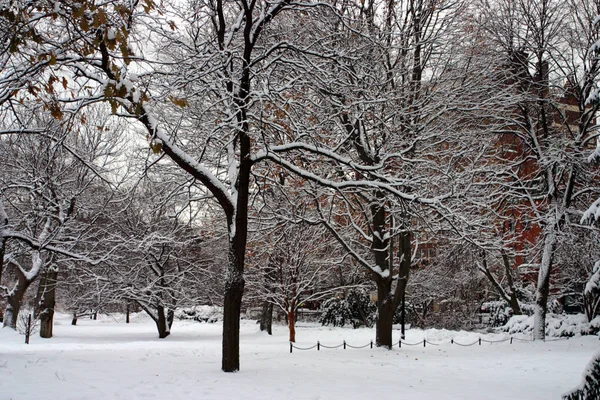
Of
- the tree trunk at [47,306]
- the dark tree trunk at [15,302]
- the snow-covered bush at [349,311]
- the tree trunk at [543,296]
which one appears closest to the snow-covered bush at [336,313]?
the snow-covered bush at [349,311]

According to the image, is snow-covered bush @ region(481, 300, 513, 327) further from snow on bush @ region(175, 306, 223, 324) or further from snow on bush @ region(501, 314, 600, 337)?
snow on bush @ region(175, 306, 223, 324)

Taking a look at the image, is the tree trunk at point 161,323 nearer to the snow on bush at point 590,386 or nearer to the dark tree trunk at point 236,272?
the dark tree trunk at point 236,272

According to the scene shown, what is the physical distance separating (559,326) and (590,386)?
15705 millimetres

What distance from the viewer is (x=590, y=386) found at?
572 centimetres

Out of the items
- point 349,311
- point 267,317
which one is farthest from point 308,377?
point 349,311

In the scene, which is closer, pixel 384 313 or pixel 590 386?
pixel 590 386

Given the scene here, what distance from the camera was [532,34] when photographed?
720 inches

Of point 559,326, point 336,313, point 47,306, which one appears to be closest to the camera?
point 559,326

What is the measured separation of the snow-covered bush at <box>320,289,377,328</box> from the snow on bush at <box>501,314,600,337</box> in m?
9.30

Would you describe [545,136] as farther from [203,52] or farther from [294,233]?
[203,52]

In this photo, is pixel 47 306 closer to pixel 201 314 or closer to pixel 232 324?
pixel 201 314

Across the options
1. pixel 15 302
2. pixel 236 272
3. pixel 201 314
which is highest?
pixel 236 272

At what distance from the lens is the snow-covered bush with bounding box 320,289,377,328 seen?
27969 mm

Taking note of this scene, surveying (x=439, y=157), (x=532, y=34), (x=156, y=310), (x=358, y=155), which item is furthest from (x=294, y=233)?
(x=532, y=34)
